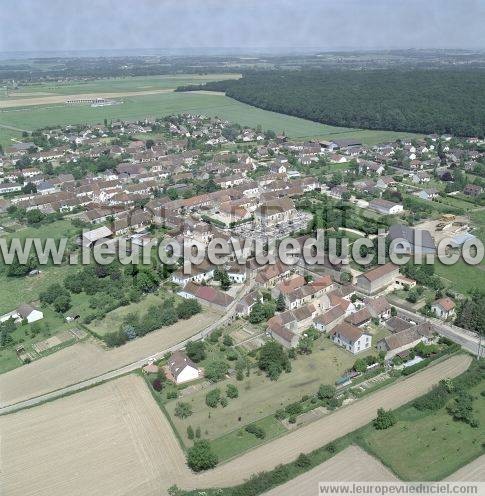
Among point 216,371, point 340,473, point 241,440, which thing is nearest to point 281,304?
point 216,371

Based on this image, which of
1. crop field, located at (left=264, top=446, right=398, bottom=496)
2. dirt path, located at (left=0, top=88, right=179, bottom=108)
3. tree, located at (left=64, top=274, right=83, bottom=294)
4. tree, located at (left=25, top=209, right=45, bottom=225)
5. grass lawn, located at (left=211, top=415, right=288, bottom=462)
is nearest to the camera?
crop field, located at (left=264, top=446, right=398, bottom=496)

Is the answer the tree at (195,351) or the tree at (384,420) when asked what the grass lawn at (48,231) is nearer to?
the tree at (195,351)

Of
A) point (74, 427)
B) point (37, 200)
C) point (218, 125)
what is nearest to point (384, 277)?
point (74, 427)

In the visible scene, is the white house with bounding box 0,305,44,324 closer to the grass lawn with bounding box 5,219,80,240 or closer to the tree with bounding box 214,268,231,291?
the tree with bounding box 214,268,231,291

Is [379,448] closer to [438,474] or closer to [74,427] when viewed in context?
[438,474]

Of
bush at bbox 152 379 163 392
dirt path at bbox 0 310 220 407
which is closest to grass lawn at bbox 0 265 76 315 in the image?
dirt path at bbox 0 310 220 407
